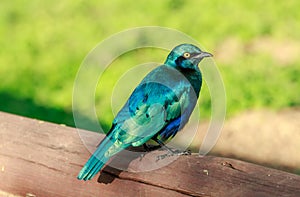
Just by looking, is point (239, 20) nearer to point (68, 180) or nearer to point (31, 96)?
point (31, 96)

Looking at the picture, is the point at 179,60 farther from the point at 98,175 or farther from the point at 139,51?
the point at 139,51

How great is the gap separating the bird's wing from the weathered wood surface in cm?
18

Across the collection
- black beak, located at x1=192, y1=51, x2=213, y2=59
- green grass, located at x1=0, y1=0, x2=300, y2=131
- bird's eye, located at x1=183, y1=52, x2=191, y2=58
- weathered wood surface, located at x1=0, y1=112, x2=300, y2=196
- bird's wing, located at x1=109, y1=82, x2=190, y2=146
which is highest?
black beak, located at x1=192, y1=51, x2=213, y2=59

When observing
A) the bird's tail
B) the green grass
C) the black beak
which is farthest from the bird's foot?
the green grass

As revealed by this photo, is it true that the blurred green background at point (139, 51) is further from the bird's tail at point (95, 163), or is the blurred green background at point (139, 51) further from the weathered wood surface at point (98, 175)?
the bird's tail at point (95, 163)

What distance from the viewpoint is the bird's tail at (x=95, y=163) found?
2338 millimetres

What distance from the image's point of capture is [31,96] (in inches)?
235

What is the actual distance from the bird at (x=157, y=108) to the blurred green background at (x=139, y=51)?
281cm

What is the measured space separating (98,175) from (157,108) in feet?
1.27

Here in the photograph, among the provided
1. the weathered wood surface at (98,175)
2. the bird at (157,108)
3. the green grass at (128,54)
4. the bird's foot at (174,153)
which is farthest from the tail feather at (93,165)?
the green grass at (128,54)

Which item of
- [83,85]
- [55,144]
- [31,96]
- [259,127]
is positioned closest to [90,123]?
[83,85]

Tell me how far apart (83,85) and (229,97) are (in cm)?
132

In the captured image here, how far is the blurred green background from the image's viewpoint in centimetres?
567

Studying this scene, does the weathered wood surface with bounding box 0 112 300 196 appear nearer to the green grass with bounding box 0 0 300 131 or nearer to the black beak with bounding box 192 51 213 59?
the black beak with bounding box 192 51 213 59
